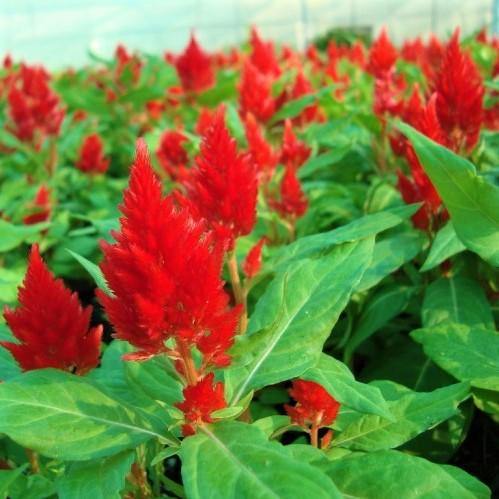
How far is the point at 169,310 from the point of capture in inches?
48.1

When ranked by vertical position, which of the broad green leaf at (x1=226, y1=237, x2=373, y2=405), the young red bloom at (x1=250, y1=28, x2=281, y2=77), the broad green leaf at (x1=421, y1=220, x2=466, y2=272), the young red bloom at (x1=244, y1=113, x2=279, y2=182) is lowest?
the broad green leaf at (x1=421, y1=220, x2=466, y2=272)

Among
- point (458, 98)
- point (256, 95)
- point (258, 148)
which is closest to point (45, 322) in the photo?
point (258, 148)

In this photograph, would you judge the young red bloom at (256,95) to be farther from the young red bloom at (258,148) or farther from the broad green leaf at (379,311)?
the broad green leaf at (379,311)

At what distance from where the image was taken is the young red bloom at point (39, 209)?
10.2ft

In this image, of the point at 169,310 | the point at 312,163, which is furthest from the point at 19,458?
the point at 312,163

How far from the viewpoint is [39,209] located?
3152 mm

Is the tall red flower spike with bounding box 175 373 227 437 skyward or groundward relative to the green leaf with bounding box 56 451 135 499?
skyward

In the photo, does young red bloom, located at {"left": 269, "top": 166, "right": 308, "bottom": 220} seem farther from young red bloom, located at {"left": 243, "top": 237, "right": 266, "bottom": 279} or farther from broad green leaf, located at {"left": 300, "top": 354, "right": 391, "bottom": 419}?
broad green leaf, located at {"left": 300, "top": 354, "right": 391, "bottom": 419}

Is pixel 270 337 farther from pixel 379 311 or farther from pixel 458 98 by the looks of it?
pixel 458 98

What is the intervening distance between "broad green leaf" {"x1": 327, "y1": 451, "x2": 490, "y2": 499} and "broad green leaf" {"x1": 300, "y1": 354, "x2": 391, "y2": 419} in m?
0.09

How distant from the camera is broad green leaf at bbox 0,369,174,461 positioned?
130 centimetres

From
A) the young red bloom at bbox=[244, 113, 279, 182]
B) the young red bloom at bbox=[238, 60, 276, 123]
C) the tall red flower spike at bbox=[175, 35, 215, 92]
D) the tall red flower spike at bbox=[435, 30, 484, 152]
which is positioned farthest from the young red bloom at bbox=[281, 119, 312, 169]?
the tall red flower spike at bbox=[175, 35, 215, 92]

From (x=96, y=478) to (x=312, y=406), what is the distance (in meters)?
0.44

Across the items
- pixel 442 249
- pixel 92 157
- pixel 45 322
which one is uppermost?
pixel 45 322
